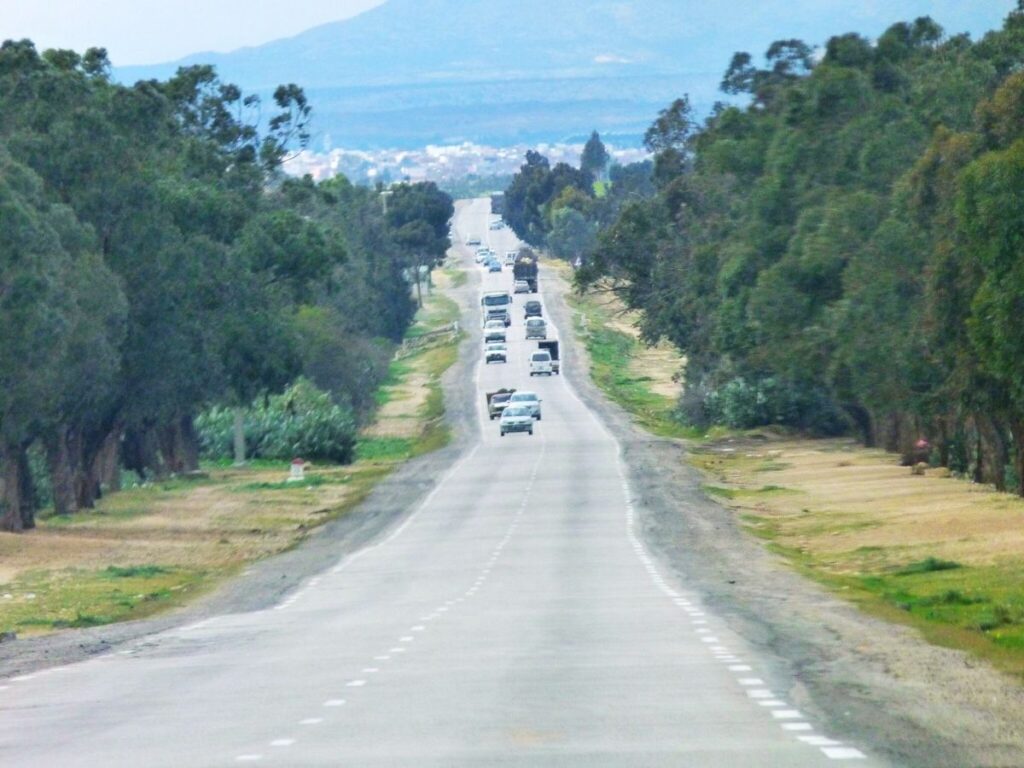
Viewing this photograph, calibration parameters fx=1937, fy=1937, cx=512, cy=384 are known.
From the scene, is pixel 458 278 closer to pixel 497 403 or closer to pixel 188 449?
pixel 497 403

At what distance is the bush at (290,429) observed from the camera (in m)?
74.4

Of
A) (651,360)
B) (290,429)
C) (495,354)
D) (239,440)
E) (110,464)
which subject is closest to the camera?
(110,464)

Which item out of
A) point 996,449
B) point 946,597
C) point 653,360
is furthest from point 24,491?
point 653,360

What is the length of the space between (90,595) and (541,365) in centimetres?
8107

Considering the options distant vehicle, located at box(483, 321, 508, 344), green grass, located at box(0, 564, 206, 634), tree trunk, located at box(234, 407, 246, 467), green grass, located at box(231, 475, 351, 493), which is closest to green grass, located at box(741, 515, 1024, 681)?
green grass, located at box(0, 564, 206, 634)

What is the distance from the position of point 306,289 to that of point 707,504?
65.9ft

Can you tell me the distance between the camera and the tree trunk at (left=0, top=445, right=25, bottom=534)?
4503cm

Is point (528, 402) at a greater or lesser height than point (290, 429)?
greater

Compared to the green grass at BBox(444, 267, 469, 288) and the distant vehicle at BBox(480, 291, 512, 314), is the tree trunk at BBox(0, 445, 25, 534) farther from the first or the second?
the green grass at BBox(444, 267, 469, 288)

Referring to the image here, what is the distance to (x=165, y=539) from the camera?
147ft

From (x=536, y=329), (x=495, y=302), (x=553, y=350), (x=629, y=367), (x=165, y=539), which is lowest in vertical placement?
(x=165, y=539)

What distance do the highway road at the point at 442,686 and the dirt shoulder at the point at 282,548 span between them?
2.59 ft

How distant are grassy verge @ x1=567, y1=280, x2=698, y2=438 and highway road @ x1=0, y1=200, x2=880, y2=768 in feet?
180

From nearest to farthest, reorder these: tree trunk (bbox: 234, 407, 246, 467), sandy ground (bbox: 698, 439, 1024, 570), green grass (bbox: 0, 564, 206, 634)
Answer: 1. green grass (bbox: 0, 564, 206, 634)
2. sandy ground (bbox: 698, 439, 1024, 570)
3. tree trunk (bbox: 234, 407, 246, 467)
